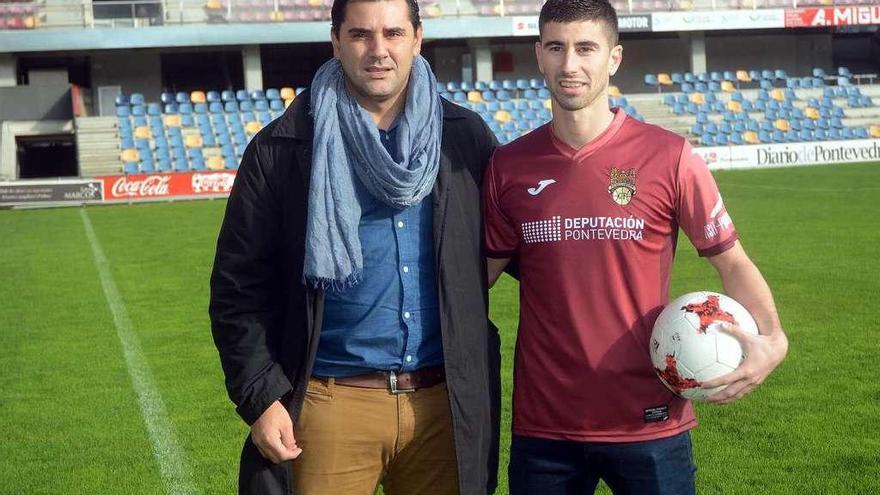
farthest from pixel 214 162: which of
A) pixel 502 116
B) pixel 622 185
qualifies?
pixel 622 185

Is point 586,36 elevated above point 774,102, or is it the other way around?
point 586,36

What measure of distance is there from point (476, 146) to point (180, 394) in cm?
491

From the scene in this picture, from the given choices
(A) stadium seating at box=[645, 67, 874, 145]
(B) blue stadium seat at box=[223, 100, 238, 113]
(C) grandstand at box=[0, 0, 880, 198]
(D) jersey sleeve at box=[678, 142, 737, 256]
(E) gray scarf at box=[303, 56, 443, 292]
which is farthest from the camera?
(A) stadium seating at box=[645, 67, 874, 145]

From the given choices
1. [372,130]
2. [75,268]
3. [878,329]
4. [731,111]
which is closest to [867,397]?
[878,329]

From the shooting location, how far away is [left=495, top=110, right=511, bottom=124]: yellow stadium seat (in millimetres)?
34125

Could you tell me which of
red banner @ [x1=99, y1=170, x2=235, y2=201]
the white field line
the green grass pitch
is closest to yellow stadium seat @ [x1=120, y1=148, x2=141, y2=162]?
red banner @ [x1=99, y1=170, x2=235, y2=201]

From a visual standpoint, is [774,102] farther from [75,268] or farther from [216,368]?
[216,368]

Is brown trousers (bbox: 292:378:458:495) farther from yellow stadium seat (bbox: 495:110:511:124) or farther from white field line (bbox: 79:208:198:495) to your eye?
Result: yellow stadium seat (bbox: 495:110:511:124)

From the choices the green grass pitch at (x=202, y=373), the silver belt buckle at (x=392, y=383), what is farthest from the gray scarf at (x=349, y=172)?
the green grass pitch at (x=202, y=373)

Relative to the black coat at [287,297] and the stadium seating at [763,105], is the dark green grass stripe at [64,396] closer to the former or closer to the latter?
the black coat at [287,297]

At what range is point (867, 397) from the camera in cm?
700

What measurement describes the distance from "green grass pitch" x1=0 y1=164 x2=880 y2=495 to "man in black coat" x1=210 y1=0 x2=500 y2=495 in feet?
8.52

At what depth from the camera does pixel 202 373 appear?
8.46m

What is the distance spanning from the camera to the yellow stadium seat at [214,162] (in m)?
30.8
